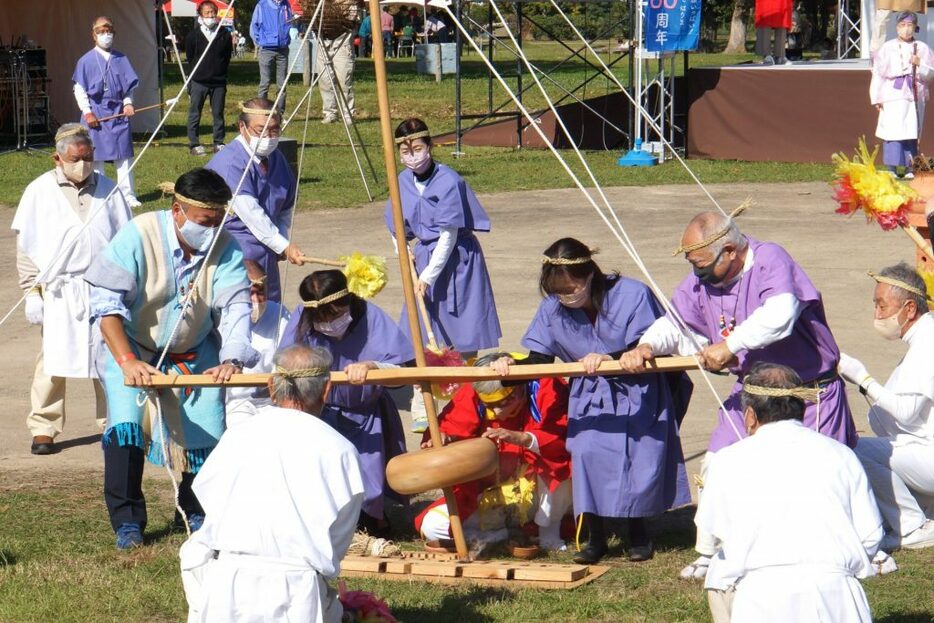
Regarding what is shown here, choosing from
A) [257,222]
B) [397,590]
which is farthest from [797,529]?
[257,222]

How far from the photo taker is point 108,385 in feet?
19.8

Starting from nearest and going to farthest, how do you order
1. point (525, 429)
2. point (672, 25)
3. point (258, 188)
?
point (525, 429) < point (258, 188) < point (672, 25)

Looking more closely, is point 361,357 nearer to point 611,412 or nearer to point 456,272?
point 611,412

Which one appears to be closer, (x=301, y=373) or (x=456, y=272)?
(x=301, y=373)

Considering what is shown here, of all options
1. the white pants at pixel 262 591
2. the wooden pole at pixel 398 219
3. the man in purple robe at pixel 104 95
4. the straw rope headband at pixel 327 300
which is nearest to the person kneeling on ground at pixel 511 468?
the wooden pole at pixel 398 219

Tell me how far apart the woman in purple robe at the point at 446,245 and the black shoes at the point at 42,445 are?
2.10 metres

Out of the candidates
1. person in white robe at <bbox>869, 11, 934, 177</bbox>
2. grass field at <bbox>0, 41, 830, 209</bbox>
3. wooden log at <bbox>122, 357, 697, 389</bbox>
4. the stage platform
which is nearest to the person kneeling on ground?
wooden log at <bbox>122, 357, 697, 389</bbox>

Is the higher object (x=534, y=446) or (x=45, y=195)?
(x=45, y=195)

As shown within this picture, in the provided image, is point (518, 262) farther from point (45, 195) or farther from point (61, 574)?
point (61, 574)

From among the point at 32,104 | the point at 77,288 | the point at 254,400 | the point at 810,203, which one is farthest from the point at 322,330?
the point at 32,104

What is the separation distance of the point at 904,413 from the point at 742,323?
1033 mm

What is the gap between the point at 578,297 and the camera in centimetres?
587

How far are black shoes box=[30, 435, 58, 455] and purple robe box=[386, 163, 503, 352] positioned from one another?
2.10m

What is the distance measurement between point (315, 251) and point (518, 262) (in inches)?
77.2
